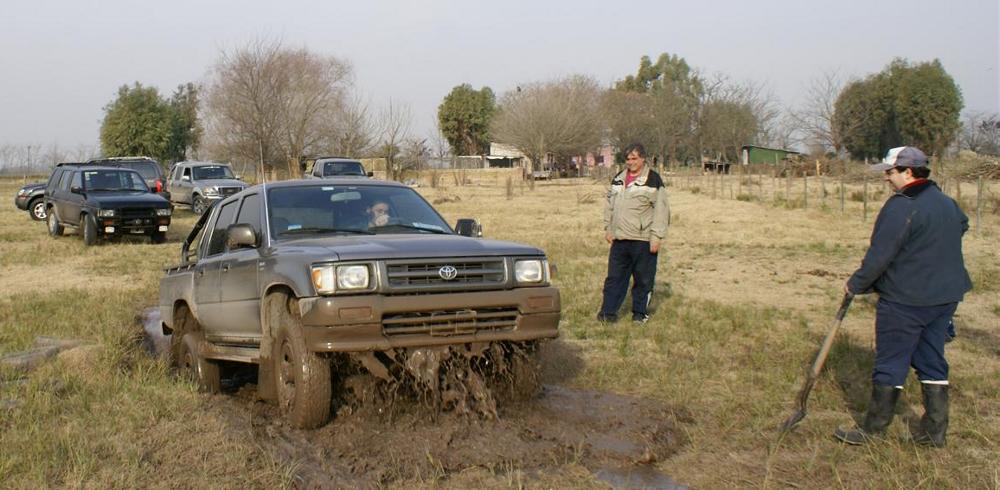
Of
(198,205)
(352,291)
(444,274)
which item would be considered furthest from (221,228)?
(198,205)

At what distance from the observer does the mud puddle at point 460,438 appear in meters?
4.70

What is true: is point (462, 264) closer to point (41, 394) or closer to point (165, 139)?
point (41, 394)

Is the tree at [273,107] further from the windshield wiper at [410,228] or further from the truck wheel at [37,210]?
the windshield wiper at [410,228]

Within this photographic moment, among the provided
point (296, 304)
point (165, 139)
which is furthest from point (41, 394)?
point (165, 139)

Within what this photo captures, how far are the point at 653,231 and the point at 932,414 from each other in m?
3.90

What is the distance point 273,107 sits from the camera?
45.4 meters

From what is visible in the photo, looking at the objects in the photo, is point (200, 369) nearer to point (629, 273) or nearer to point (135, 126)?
point (629, 273)

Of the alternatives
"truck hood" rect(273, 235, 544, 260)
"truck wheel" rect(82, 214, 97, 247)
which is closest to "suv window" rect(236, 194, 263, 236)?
"truck hood" rect(273, 235, 544, 260)

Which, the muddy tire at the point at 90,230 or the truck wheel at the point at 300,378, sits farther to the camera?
the muddy tire at the point at 90,230

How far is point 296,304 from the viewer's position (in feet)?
17.5

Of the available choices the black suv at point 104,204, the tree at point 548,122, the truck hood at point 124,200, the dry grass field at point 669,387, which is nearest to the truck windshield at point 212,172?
the black suv at point 104,204

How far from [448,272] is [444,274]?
0.03 meters

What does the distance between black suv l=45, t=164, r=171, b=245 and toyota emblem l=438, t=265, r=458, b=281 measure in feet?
48.4

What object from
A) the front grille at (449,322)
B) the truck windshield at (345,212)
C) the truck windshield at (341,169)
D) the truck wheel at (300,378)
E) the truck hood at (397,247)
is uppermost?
the truck windshield at (341,169)
